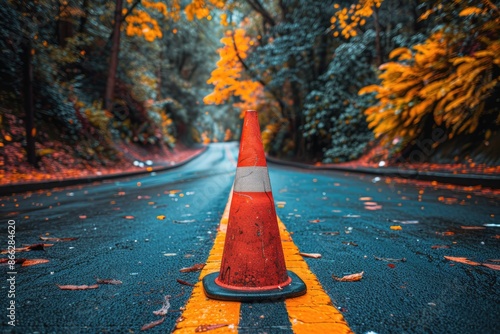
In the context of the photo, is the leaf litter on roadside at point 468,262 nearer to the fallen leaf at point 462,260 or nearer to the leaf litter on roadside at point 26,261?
the fallen leaf at point 462,260

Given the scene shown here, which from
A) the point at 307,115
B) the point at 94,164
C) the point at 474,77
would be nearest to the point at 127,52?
the point at 94,164

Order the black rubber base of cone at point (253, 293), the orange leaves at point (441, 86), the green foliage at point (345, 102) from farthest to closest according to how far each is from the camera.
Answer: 1. the green foliage at point (345, 102)
2. the orange leaves at point (441, 86)
3. the black rubber base of cone at point (253, 293)

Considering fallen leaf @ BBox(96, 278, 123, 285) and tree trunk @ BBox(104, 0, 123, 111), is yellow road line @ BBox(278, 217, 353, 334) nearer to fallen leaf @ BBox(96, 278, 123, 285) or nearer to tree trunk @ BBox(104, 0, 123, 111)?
fallen leaf @ BBox(96, 278, 123, 285)

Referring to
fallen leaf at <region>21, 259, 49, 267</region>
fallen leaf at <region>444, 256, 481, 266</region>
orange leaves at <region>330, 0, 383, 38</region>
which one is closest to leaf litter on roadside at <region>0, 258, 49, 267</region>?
fallen leaf at <region>21, 259, 49, 267</region>

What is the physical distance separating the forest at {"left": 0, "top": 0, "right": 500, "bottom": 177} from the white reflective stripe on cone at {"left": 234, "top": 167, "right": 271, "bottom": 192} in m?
8.51

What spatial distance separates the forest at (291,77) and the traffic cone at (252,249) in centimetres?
853

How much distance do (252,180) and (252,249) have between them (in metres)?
0.44

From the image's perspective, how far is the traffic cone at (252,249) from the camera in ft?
7.09

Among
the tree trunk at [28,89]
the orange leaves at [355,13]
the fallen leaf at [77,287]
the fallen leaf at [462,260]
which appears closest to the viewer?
the fallen leaf at [77,287]

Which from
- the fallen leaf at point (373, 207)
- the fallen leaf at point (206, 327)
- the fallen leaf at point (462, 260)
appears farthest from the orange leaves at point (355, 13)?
the fallen leaf at point (206, 327)

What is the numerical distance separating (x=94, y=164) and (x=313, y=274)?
1245 cm

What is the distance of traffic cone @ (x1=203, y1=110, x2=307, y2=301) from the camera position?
216 cm

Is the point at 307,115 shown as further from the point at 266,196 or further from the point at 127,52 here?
the point at 266,196

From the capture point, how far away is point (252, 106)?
1104 inches
